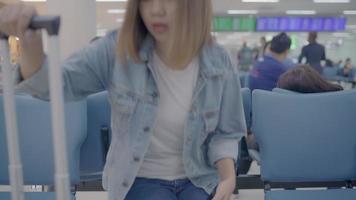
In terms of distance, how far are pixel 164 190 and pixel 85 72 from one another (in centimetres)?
41

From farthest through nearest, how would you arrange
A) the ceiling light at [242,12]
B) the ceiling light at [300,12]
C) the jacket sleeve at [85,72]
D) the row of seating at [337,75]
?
the ceiling light at [300,12] → the ceiling light at [242,12] → the row of seating at [337,75] → the jacket sleeve at [85,72]

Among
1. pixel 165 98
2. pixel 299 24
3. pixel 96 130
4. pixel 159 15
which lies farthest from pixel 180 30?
pixel 299 24

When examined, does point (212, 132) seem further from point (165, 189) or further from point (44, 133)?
point (44, 133)

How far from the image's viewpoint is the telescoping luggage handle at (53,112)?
720 mm

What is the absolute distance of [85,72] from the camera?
1063mm

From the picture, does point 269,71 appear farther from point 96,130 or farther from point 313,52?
point 313,52

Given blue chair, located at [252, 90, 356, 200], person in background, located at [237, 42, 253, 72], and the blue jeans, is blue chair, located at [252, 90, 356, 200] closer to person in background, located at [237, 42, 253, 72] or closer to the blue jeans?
the blue jeans

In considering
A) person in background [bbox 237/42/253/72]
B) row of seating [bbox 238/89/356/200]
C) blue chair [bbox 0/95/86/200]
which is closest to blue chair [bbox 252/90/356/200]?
row of seating [bbox 238/89/356/200]

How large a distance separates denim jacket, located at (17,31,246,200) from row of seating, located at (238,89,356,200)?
499 mm

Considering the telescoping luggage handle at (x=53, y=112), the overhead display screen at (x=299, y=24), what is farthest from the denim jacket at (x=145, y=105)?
the overhead display screen at (x=299, y=24)

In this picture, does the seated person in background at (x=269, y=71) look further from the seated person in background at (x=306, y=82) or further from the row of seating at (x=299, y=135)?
the row of seating at (x=299, y=135)

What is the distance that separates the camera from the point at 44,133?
5.25 feet

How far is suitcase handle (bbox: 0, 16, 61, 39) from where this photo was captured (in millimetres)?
710

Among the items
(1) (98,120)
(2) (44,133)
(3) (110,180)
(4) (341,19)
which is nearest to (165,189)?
(3) (110,180)
